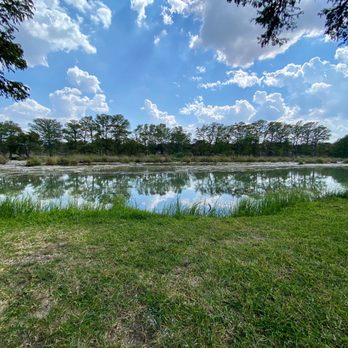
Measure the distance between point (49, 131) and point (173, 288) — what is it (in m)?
43.3

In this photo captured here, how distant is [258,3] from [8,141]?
38379 mm

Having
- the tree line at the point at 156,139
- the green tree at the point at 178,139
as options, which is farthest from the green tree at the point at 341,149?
the green tree at the point at 178,139

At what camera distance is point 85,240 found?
3.03 metres

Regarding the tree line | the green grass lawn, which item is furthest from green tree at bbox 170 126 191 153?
the green grass lawn

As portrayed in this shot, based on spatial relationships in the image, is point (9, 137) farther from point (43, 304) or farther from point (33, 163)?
point (43, 304)

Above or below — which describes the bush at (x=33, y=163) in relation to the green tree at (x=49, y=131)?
below

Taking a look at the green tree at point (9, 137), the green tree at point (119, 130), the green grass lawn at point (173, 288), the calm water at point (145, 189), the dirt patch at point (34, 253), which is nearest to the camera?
the green grass lawn at point (173, 288)

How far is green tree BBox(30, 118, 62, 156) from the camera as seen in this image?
126 ft

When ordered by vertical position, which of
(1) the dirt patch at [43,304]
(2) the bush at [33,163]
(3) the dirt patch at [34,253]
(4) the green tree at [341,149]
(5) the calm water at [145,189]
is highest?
(4) the green tree at [341,149]

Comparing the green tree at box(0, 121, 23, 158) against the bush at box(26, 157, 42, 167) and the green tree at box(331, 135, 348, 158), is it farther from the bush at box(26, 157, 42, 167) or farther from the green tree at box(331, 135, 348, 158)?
the green tree at box(331, 135, 348, 158)

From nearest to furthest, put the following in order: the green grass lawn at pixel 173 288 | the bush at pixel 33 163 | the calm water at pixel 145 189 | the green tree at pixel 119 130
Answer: the green grass lawn at pixel 173 288 → the calm water at pixel 145 189 → the bush at pixel 33 163 → the green tree at pixel 119 130

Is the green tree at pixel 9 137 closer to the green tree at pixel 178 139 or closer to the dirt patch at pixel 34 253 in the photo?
the green tree at pixel 178 139

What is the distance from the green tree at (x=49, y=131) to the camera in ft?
126

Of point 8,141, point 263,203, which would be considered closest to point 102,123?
point 8,141
